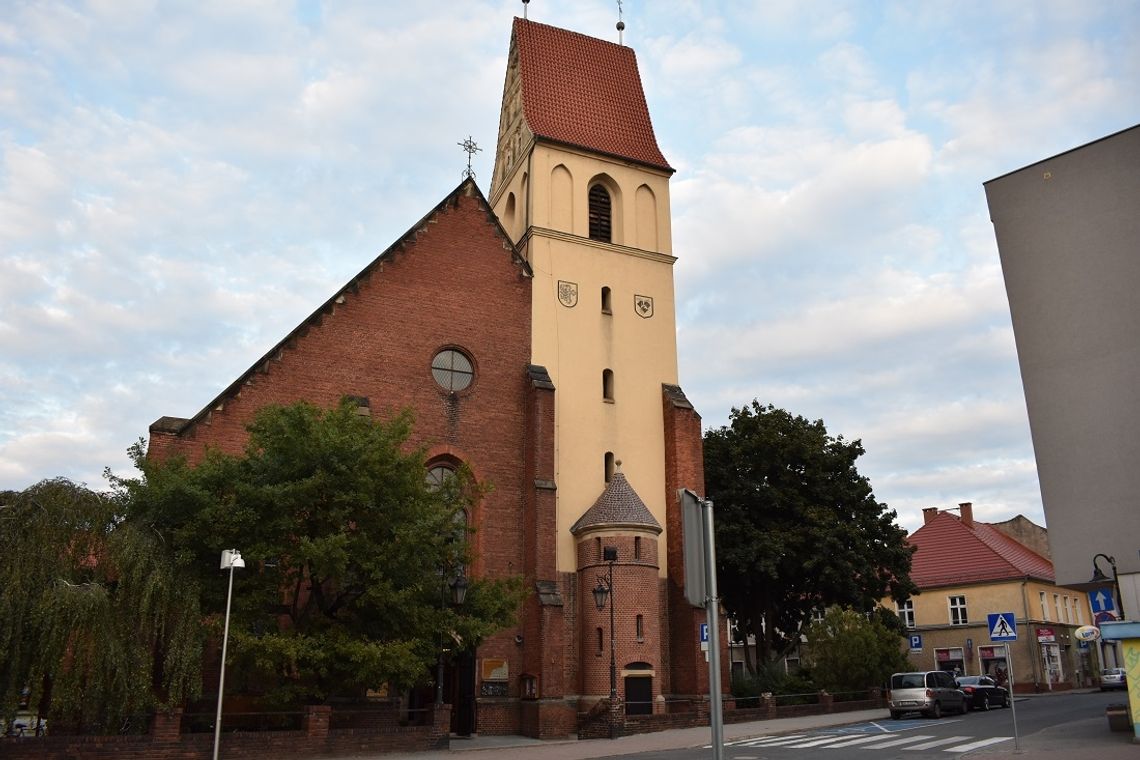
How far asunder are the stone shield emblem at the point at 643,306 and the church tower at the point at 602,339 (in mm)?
62

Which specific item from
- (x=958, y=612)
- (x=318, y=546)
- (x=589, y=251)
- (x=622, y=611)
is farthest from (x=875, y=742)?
(x=958, y=612)

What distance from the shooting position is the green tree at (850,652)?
34812 millimetres

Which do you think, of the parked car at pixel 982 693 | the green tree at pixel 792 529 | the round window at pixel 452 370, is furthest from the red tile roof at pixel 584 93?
the parked car at pixel 982 693

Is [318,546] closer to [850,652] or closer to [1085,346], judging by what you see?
[1085,346]

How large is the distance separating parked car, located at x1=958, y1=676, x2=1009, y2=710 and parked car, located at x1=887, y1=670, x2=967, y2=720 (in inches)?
98.4

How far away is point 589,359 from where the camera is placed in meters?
34.2

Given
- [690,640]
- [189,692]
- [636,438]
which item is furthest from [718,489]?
[189,692]

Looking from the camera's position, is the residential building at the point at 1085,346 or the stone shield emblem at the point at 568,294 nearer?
the residential building at the point at 1085,346

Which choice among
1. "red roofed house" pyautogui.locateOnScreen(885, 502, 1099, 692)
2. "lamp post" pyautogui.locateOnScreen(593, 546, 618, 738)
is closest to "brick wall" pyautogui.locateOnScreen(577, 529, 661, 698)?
"lamp post" pyautogui.locateOnScreen(593, 546, 618, 738)

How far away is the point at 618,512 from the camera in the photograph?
30.8 metres

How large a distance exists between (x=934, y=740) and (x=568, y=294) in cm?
1922

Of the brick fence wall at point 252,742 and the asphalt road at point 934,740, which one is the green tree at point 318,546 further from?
the asphalt road at point 934,740

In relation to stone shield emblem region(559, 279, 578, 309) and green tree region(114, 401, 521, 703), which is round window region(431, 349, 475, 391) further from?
green tree region(114, 401, 521, 703)

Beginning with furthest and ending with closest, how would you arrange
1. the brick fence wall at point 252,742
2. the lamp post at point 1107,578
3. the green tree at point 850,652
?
the green tree at point 850,652 < the lamp post at point 1107,578 < the brick fence wall at point 252,742
